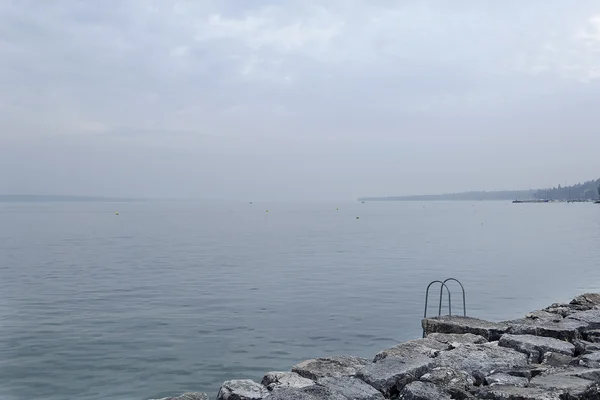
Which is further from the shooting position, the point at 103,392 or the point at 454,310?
the point at 454,310

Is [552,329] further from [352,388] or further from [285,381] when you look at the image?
[285,381]

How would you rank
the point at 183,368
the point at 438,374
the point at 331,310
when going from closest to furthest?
1. the point at 438,374
2. the point at 183,368
3. the point at 331,310

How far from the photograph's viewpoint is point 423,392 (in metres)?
6.21

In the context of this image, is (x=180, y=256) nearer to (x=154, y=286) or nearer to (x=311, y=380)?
(x=154, y=286)

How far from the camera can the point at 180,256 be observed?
30109 millimetres

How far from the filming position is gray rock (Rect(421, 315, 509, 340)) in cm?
977

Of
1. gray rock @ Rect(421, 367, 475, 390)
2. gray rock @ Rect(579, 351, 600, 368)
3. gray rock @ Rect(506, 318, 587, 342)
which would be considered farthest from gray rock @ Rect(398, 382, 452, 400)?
gray rock @ Rect(506, 318, 587, 342)

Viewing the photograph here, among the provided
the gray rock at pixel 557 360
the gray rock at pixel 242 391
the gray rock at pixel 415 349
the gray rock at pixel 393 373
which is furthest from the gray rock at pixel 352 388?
the gray rock at pixel 557 360

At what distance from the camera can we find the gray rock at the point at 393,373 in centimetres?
668

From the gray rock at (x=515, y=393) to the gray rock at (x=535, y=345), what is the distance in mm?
1827

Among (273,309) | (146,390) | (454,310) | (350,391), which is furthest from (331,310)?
(350,391)

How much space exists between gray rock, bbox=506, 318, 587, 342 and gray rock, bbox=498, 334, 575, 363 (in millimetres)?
512

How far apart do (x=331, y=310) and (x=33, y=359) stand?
7.70 m

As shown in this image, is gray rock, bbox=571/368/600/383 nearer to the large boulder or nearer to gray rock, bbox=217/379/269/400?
the large boulder
